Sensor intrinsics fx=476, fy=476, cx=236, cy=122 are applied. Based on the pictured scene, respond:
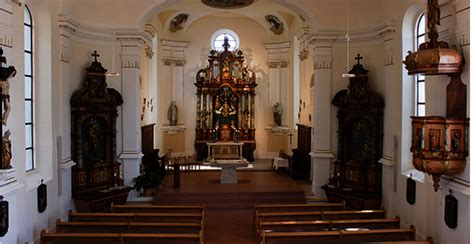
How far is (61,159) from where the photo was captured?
36.0ft

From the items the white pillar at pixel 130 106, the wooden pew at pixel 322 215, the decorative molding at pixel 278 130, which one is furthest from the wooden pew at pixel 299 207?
the decorative molding at pixel 278 130

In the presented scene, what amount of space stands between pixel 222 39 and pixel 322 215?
14.0 meters

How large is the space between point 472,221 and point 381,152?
10567mm

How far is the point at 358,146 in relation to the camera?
1265 centimetres

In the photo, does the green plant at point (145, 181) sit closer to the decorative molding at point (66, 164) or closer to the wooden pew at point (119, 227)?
the decorative molding at point (66, 164)

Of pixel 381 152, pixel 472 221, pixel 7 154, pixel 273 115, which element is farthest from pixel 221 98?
pixel 472 221

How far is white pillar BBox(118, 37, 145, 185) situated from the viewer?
13297 millimetres

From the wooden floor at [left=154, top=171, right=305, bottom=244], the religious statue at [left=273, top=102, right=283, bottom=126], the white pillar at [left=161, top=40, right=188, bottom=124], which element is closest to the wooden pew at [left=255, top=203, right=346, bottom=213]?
the wooden floor at [left=154, top=171, right=305, bottom=244]

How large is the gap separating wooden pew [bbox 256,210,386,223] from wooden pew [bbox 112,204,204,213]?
1588mm

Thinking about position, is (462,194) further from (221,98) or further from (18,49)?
(221,98)

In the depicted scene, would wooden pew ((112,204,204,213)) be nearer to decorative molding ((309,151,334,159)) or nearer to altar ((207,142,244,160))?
decorative molding ((309,151,334,159))

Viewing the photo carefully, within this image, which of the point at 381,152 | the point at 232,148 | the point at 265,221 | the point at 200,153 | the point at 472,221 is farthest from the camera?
the point at 200,153

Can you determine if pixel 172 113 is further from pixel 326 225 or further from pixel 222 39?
pixel 326 225

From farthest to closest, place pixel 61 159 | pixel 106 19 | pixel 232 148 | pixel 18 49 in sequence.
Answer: pixel 232 148, pixel 106 19, pixel 61 159, pixel 18 49
